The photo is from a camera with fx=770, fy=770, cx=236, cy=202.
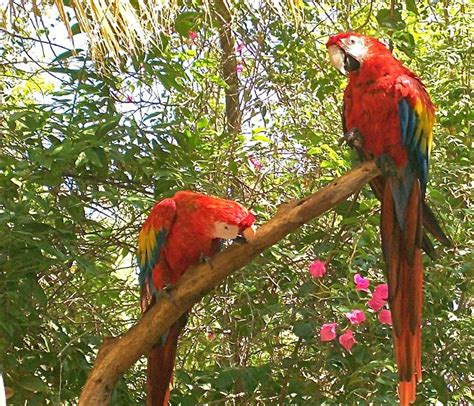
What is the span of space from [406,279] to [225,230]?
1.10 ft

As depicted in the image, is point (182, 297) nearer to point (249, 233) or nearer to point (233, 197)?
point (249, 233)

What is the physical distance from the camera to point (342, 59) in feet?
4.84

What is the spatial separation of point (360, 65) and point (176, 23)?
633 mm

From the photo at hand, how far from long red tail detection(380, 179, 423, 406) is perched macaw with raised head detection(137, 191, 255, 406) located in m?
0.26

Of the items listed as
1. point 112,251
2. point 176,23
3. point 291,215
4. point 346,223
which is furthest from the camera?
point 112,251

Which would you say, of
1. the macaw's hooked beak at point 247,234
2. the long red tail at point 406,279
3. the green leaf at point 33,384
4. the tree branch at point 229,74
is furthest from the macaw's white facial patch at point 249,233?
the tree branch at point 229,74

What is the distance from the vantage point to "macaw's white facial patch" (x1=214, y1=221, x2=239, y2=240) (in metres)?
1.38

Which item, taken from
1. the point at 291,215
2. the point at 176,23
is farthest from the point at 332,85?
the point at 291,215

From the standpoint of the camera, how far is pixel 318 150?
6.21 ft

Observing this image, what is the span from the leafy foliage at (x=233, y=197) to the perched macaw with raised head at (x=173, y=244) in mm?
158

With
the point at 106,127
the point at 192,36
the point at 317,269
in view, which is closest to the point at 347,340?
the point at 317,269

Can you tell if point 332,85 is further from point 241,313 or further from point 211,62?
point 241,313

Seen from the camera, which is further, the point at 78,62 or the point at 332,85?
the point at 332,85

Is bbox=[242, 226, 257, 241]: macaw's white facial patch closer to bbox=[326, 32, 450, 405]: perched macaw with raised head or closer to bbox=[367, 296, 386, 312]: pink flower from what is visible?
bbox=[326, 32, 450, 405]: perched macaw with raised head
